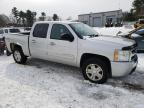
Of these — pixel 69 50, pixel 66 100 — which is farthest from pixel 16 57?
pixel 66 100

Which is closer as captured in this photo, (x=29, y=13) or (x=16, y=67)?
(x=16, y=67)

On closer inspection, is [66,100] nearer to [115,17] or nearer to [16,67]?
[16,67]

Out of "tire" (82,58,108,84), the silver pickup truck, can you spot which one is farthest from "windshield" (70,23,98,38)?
"tire" (82,58,108,84)

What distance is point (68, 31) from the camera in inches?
250

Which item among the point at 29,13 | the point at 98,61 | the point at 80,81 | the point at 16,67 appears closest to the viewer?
the point at 98,61

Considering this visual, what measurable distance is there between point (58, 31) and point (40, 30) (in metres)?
0.89

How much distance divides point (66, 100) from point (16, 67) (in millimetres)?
Answer: 3686

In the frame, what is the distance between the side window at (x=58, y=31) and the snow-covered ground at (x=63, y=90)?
1275 mm

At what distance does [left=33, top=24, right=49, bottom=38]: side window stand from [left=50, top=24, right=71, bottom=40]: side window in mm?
337

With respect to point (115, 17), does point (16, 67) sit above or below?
below

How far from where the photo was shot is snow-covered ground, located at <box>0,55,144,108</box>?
4.62 metres

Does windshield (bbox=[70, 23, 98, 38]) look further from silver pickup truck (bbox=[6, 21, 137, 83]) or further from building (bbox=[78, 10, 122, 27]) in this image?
building (bbox=[78, 10, 122, 27])

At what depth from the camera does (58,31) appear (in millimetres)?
6691

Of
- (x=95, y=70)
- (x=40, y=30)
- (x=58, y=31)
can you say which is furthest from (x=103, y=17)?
(x=95, y=70)
